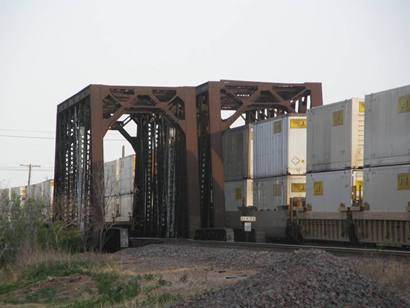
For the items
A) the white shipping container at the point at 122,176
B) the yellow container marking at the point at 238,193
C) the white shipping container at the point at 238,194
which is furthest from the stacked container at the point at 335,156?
the white shipping container at the point at 122,176

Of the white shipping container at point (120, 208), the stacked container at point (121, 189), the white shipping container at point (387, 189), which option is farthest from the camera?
the stacked container at point (121, 189)

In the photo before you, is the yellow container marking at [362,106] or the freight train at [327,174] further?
the yellow container marking at [362,106]

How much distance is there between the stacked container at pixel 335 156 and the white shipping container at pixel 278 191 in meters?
1.74

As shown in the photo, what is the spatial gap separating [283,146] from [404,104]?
7.48 meters

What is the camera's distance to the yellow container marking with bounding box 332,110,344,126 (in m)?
22.6

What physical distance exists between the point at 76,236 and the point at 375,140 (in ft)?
42.6

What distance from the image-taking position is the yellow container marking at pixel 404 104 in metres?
19.4

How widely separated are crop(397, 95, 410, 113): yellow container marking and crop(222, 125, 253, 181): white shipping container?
9.87m

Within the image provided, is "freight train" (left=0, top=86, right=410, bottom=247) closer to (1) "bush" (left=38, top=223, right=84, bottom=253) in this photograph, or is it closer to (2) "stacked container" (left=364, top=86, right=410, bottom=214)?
(2) "stacked container" (left=364, top=86, right=410, bottom=214)

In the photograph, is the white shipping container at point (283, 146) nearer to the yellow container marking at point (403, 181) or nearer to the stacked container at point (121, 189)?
the yellow container marking at point (403, 181)

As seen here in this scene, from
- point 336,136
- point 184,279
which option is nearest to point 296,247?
point 336,136

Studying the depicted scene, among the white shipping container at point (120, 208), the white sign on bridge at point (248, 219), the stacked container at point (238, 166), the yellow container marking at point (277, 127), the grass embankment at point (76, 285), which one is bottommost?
the grass embankment at point (76, 285)

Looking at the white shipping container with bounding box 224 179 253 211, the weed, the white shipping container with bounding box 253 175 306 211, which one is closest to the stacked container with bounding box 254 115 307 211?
the white shipping container with bounding box 253 175 306 211

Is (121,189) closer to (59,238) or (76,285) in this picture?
(59,238)
